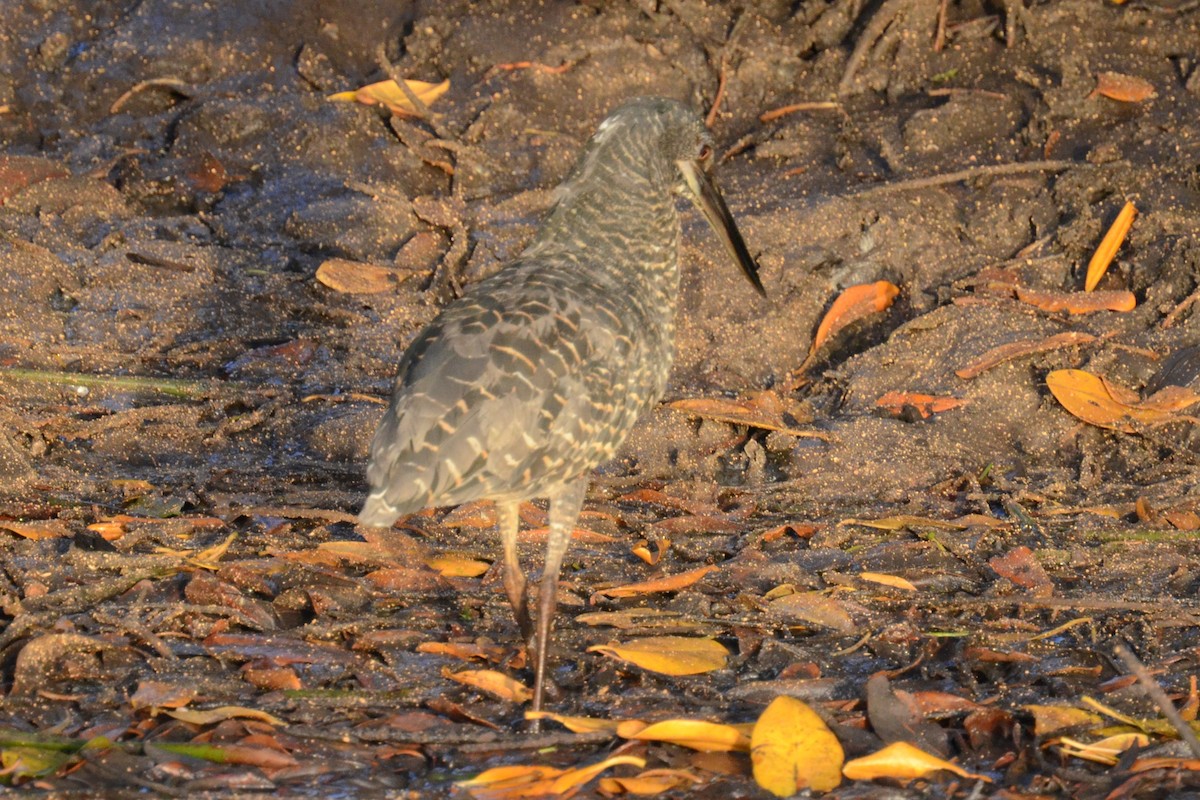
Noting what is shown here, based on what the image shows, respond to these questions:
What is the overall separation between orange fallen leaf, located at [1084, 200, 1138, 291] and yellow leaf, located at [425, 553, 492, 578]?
3603mm

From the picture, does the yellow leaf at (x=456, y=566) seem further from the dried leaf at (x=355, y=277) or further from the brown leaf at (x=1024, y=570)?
the dried leaf at (x=355, y=277)

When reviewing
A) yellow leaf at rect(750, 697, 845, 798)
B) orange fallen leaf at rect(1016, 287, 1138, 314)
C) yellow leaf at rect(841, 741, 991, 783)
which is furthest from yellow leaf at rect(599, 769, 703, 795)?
orange fallen leaf at rect(1016, 287, 1138, 314)

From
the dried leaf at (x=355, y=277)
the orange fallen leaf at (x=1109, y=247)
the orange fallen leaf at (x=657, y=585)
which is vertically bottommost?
the orange fallen leaf at (x=657, y=585)

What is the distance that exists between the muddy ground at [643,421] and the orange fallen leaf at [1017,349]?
0.05 metres

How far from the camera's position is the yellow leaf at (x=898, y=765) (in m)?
4.43

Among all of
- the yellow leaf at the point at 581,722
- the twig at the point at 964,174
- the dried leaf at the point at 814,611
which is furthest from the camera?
the twig at the point at 964,174

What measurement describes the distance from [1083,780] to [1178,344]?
132 inches

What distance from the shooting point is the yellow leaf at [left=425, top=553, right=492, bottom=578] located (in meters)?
5.79

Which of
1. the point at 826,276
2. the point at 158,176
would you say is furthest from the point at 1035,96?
the point at 158,176

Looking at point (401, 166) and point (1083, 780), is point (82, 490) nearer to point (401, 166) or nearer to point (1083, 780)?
point (401, 166)

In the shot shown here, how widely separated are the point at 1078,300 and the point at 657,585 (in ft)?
9.81

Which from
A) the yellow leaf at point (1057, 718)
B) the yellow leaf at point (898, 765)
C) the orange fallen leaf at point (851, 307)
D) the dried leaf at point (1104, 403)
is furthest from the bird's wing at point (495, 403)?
the dried leaf at point (1104, 403)

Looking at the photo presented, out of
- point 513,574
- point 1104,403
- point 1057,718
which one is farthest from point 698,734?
point 1104,403

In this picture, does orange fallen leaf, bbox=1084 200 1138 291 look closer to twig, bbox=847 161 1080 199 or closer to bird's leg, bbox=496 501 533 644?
twig, bbox=847 161 1080 199
